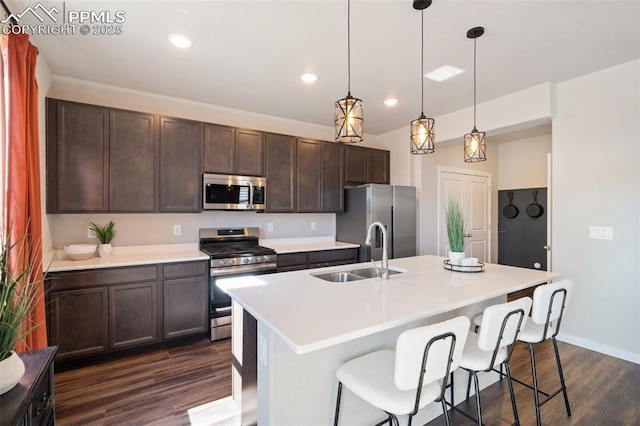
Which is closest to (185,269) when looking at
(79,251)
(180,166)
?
(79,251)

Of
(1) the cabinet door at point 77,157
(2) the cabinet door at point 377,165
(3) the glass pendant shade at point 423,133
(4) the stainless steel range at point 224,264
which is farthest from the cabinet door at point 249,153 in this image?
(3) the glass pendant shade at point 423,133

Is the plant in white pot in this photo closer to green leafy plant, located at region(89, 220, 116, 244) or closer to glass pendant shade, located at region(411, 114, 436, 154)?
glass pendant shade, located at region(411, 114, 436, 154)

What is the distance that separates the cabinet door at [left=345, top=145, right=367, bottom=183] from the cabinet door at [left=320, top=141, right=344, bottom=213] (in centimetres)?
10

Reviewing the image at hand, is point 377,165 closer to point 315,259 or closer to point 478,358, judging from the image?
point 315,259

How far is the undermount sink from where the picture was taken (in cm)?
226

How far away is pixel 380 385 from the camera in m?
1.35

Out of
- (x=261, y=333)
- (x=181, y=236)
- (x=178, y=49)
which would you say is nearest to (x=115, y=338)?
(x=181, y=236)

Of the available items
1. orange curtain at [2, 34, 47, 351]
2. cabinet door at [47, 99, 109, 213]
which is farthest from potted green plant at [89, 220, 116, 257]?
orange curtain at [2, 34, 47, 351]

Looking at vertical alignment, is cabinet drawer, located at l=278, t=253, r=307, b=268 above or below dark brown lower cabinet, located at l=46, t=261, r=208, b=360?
above

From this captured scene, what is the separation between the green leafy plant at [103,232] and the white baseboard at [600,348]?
4.85 m

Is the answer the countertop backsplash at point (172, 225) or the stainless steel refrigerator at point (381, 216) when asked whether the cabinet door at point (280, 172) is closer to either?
the countertop backsplash at point (172, 225)

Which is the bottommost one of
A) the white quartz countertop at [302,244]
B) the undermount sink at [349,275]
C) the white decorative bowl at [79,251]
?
the undermount sink at [349,275]

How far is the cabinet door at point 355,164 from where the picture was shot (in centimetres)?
446

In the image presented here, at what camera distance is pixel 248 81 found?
3.08 m
